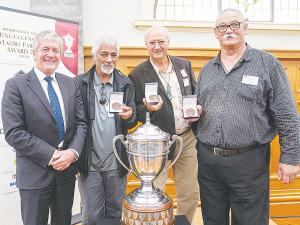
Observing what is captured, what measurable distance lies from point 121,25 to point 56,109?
1494 mm

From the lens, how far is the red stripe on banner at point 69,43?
2.29m

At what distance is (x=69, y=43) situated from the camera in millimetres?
2352

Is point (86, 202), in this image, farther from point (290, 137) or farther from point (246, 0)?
point (246, 0)

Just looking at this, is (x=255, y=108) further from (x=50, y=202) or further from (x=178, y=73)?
(x=50, y=202)

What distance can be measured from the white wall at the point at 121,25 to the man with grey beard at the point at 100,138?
1.02 meters

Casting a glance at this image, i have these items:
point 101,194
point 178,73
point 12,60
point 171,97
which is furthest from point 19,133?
point 178,73

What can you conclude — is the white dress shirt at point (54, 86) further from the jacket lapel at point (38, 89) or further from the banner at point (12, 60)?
the banner at point (12, 60)

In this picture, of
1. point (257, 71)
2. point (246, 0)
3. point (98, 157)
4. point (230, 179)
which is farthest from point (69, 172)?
point (246, 0)

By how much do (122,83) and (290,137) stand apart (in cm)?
108

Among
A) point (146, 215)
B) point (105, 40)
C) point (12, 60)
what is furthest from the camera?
point (12, 60)

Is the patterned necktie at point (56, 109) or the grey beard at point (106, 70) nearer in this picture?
the patterned necktie at point (56, 109)

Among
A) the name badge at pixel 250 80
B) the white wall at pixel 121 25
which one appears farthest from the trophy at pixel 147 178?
the white wall at pixel 121 25

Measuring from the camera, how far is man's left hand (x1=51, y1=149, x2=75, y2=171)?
4.71 feet

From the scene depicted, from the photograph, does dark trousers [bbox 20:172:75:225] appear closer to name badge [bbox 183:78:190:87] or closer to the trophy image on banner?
name badge [bbox 183:78:190:87]
